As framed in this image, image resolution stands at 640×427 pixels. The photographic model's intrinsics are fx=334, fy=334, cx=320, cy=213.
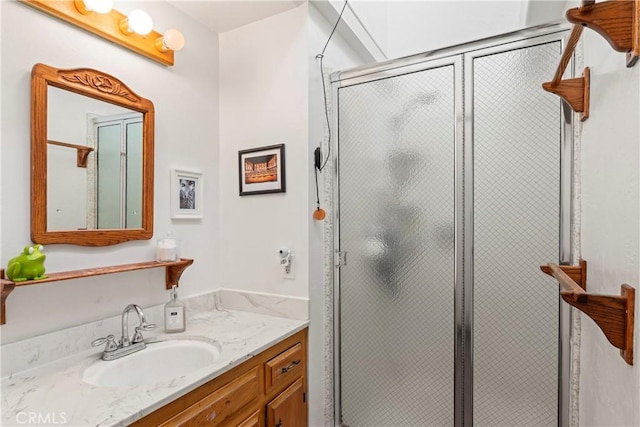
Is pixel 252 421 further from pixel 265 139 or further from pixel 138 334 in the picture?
pixel 265 139

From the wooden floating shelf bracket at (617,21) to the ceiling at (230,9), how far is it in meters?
1.43

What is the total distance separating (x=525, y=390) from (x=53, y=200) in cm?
215

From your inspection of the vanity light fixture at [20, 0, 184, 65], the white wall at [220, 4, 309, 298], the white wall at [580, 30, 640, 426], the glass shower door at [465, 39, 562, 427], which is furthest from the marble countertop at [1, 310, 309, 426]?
the vanity light fixture at [20, 0, 184, 65]

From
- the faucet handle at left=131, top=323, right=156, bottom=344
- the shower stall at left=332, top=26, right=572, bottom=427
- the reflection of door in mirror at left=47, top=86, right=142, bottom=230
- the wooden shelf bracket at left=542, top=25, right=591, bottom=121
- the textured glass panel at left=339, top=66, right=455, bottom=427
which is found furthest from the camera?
the textured glass panel at left=339, top=66, right=455, bottom=427

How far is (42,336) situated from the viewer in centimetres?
123

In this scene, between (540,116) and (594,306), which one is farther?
(540,116)

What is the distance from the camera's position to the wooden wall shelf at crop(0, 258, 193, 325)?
108 centimetres

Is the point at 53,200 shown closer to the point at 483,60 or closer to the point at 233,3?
the point at 233,3

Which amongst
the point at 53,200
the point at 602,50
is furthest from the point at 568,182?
the point at 53,200

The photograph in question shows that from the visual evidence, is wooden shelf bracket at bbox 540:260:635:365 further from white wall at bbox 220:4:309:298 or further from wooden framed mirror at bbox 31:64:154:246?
wooden framed mirror at bbox 31:64:154:246

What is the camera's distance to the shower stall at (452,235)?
→ 1.49 metres

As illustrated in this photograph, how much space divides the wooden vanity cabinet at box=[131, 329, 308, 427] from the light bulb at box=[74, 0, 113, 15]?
1497 mm

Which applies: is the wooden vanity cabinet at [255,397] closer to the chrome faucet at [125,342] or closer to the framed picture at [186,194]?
the chrome faucet at [125,342]

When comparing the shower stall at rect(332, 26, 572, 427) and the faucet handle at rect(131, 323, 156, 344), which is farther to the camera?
the shower stall at rect(332, 26, 572, 427)
